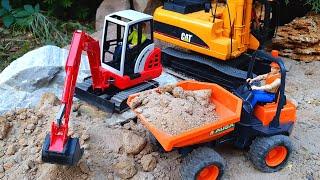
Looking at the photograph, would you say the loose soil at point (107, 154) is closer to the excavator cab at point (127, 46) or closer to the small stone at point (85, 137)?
the small stone at point (85, 137)

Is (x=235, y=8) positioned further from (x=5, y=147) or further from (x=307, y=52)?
(x=5, y=147)

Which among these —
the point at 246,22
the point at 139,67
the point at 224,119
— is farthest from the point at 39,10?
the point at 224,119

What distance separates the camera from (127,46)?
6.17 m

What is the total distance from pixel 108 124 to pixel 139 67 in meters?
1.13

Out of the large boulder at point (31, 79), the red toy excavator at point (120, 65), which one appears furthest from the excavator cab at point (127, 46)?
the large boulder at point (31, 79)

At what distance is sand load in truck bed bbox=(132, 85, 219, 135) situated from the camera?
4.74 metres

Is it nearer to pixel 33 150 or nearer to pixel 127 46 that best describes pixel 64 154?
pixel 33 150

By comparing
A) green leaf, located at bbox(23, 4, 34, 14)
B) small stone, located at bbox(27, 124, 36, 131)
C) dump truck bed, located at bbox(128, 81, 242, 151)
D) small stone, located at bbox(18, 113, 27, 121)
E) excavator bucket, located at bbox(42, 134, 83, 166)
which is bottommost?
small stone, located at bbox(27, 124, 36, 131)

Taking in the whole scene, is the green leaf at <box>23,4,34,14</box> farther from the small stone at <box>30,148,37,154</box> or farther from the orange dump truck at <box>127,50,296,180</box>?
the orange dump truck at <box>127,50,296,180</box>

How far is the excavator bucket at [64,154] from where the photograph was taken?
436 centimetres

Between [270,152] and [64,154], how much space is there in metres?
2.27

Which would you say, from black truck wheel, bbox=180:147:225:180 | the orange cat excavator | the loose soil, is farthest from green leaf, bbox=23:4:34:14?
black truck wheel, bbox=180:147:225:180

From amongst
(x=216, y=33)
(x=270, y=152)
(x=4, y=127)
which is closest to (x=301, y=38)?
→ (x=216, y=33)

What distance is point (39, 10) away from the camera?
9164 millimetres
